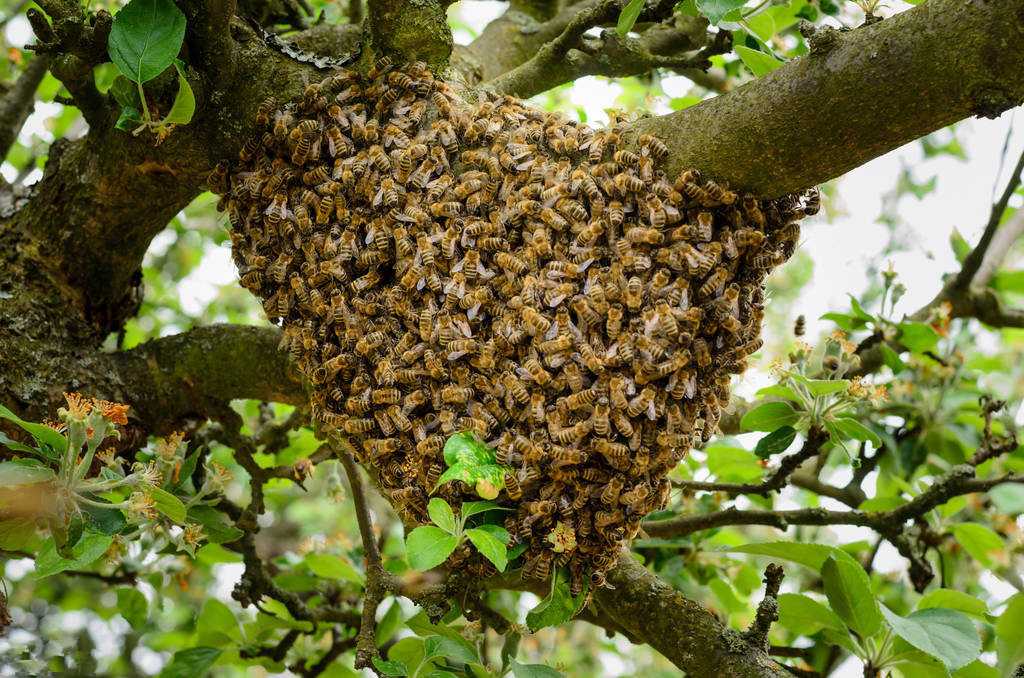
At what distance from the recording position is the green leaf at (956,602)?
276 cm

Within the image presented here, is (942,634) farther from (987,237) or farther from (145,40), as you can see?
(145,40)

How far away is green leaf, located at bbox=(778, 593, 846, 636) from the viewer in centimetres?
275

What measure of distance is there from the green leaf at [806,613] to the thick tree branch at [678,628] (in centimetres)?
30

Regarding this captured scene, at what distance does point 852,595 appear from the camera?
2.62 meters

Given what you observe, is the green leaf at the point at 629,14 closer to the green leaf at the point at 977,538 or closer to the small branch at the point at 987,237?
Answer: the small branch at the point at 987,237

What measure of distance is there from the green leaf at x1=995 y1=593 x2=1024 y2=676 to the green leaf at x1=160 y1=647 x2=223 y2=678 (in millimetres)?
2855

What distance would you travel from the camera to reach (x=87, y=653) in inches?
129

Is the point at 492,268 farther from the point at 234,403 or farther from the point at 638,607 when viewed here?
the point at 234,403

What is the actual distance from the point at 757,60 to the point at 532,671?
6.29ft

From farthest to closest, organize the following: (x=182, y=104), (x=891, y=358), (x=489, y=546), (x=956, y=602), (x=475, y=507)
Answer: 1. (x=891, y=358)
2. (x=956, y=602)
3. (x=182, y=104)
4. (x=475, y=507)
5. (x=489, y=546)

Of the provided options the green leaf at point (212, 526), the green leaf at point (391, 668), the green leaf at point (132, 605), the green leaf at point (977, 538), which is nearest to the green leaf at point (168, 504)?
the green leaf at point (212, 526)

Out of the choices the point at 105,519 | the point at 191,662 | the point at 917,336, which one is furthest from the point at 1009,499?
the point at 105,519

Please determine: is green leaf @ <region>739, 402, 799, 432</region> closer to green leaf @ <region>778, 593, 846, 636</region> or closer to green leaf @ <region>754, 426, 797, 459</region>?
green leaf @ <region>754, 426, 797, 459</region>

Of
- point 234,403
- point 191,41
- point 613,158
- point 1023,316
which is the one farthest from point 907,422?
point 191,41
